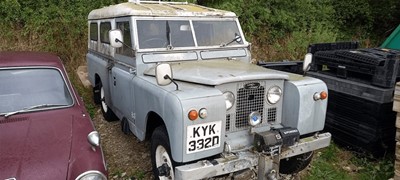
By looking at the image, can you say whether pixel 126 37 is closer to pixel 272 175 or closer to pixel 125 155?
pixel 125 155

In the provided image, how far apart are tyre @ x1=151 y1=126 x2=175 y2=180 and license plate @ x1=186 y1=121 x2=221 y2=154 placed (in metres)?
0.34

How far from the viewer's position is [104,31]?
5.50 metres

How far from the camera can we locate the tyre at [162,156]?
3188 millimetres

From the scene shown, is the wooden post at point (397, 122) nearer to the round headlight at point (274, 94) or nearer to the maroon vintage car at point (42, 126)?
the round headlight at point (274, 94)

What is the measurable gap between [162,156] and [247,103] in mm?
1071

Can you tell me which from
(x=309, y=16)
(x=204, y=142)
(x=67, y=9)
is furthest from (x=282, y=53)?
(x=204, y=142)

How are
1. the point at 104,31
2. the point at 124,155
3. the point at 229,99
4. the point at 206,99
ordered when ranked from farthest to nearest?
the point at 104,31, the point at 124,155, the point at 229,99, the point at 206,99

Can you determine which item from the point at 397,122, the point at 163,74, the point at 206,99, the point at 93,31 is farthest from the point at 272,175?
the point at 93,31

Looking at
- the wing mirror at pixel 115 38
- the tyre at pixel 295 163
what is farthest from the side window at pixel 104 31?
the tyre at pixel 295 163

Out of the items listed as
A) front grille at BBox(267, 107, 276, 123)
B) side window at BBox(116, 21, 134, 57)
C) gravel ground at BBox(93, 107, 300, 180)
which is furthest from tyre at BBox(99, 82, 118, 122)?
front grille at BBox(267, 107, 276, 123)

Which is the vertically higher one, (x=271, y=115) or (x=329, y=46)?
(x=329, y=46)

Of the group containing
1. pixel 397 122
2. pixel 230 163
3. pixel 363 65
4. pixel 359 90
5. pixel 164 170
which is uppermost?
pixel 363 65

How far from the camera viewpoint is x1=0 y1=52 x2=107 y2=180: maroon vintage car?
8.27 feet

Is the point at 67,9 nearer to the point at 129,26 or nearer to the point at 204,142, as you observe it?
the point at 129,26
